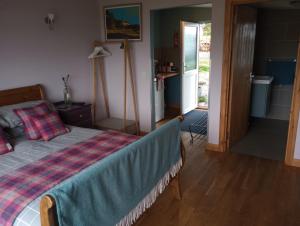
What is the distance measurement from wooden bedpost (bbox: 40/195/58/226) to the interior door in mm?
2963

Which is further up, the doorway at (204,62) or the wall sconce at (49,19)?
the wall sconce at (49,19)

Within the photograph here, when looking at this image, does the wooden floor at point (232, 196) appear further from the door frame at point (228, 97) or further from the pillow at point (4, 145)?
the pillow at point (4, 145)

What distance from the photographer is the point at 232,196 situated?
8.93 feet

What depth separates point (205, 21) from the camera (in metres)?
5.61

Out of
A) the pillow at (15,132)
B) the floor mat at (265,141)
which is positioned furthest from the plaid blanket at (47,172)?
the floor mat at (265,141)

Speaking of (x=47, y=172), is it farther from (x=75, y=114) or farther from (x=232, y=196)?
(x=232, y=196)

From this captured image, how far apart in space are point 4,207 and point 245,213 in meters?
2.01

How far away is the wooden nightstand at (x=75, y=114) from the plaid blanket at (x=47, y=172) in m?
0.96

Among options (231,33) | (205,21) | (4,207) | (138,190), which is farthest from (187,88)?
(4,207)

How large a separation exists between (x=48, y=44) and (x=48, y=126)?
1398 millimetres

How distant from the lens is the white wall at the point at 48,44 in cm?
313

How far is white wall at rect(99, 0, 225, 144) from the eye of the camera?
3.48 metres

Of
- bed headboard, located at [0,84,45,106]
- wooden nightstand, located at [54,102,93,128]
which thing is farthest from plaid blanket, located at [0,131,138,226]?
bed headboard, located at [0,84,45,106]

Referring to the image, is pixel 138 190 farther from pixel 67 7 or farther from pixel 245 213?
pixel 67 7
